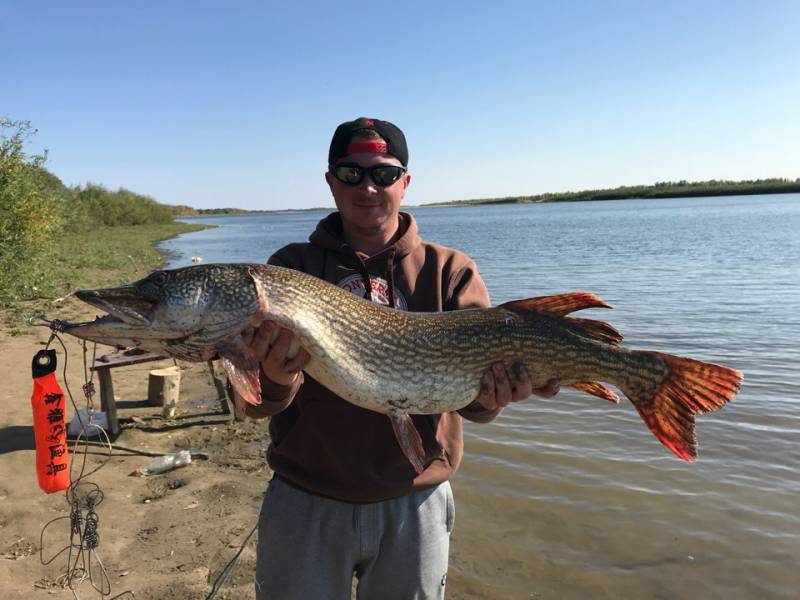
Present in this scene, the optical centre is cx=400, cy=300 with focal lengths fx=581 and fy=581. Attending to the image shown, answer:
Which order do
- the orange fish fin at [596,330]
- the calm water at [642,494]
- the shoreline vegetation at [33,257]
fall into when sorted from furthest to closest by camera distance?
the shoreline vegetation at [33,257] < the calm water at [642,494] < the orange fish fin at [596,330]

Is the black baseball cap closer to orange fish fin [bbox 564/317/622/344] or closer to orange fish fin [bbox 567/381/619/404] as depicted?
orange fish fin [bbox 564/317/622/344]

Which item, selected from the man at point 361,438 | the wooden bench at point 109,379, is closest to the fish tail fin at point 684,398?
the man at point 361,438

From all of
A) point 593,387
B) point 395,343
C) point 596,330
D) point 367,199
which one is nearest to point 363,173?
point 367,199

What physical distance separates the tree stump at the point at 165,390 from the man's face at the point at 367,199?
192 inches

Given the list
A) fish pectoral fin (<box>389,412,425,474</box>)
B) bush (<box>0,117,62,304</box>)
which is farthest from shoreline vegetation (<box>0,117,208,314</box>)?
fish pectoral fin (<box>389,412,425,474</box>)

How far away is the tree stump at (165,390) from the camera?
268 inches

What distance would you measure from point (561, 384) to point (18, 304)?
11908 millimetres

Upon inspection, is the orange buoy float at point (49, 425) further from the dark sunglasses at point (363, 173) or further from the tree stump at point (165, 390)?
the tree stump at point (165, 390)

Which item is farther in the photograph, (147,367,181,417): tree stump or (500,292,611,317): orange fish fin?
(147,367,181,417): tree stump

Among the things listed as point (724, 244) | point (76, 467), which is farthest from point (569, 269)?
point (76, 467)

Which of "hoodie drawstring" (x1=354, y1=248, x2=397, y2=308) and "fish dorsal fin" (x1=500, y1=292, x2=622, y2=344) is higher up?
"hoodie drawstring" (x1=354, y1=248, x2=397, y2=308)

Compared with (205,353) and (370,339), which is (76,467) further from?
(370,339)

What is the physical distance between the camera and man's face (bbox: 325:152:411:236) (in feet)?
9.06

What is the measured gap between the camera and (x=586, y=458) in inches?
237
